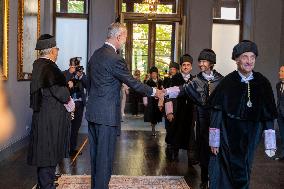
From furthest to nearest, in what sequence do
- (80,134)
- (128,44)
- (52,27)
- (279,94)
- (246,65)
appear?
(128,44) < (52,27) < (80,134) < (279,94) < (246,65)

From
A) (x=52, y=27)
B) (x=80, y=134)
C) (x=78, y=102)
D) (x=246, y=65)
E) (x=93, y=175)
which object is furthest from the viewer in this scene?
(x=52, y=27)

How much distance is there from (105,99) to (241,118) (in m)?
1.39

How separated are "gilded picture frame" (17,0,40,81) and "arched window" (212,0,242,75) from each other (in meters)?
5.10

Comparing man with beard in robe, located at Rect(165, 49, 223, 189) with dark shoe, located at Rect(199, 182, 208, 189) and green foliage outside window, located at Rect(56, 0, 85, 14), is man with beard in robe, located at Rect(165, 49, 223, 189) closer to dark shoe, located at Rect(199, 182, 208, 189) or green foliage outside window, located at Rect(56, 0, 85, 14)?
dark shoe, located at Rect(199, 182, 208, 189)

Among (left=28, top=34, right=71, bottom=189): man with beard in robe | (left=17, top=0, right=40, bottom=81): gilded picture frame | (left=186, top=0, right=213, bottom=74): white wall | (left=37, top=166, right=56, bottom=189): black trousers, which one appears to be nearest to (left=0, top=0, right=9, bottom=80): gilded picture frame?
(left=17, top=0, right=40, bottom=81): gilded picture frame

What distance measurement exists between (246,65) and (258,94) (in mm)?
328

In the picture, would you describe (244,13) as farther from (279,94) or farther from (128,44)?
(128,44)

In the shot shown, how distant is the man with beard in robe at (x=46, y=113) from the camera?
491 centimetres

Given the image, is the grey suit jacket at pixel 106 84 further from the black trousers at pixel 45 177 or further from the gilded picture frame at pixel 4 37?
the gilded picture frame at pixel 4 37

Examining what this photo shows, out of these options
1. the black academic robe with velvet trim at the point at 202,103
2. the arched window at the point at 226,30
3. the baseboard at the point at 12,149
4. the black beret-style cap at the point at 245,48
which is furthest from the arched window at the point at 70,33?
the black beret-style cap at the point at 245,48

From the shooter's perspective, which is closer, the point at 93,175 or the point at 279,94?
the point at 93,175

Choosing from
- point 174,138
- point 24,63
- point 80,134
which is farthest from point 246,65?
point 80,134

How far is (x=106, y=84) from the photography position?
460 centimetres

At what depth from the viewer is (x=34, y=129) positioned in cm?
500
